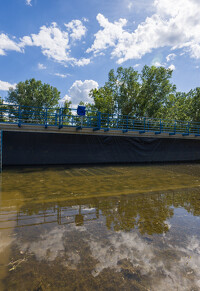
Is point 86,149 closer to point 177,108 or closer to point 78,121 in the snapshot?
point 78,121

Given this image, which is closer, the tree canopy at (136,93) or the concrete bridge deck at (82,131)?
the concrete bridge deck at (82,131)

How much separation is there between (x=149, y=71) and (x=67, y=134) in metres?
28.5

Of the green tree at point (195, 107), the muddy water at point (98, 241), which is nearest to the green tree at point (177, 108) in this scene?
the green tree at point (195, 107)

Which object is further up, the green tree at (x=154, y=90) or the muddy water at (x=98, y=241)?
the green tree at (x=154, y=90)

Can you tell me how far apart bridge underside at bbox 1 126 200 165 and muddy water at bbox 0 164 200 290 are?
6822 millimetres

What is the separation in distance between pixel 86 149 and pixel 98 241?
10834 mm

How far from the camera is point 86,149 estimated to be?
1385 cm

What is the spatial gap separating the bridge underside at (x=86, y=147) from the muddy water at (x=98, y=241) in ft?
22.4

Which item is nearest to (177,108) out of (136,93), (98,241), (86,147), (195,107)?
(195,107)

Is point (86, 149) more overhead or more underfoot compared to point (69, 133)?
more underfoot

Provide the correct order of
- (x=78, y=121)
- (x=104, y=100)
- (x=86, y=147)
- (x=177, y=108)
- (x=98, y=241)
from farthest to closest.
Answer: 1. (x=177, y=108)
2. (x=104, y=100)
3. (x=86, y=147)
4. (x=78, y=121)
5. (x=98, y=241)

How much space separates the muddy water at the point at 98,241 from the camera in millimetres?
2266

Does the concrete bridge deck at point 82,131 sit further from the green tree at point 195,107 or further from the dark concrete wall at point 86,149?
the green tree at point 195,107

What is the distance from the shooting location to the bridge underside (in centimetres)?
1208
